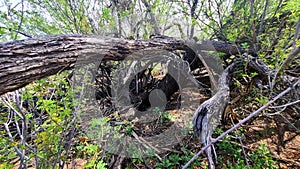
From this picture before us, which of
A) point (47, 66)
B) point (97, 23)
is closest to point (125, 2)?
point (97, 23)

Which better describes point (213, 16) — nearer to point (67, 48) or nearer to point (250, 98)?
point (250, 98)

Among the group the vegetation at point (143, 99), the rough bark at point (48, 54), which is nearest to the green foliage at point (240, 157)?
the vegetation at point (143, 99)

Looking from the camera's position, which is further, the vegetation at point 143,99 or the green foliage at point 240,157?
the green foliage at point 240,157

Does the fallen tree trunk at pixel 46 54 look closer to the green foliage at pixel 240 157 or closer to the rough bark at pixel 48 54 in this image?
the rough bark at pixel 48 54

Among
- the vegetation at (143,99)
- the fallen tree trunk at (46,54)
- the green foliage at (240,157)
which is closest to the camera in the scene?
the fallen tree trunk at (46,54)

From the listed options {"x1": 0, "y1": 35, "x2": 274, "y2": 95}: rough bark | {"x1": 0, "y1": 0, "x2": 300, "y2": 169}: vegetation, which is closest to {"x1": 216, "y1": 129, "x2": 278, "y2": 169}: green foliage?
{"x1": 0, "y1": 0, "x2": 300, "y2": 169}: vegetation

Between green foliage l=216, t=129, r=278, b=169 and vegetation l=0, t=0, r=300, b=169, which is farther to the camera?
green foliage l=216, t=129, r=278, b=169

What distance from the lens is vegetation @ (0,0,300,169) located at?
1309 millimetres

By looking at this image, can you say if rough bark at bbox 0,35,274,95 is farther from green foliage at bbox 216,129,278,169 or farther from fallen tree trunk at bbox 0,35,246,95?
green foliage at bbox 216,129,278,169

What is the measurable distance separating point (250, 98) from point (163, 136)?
4.10 feet

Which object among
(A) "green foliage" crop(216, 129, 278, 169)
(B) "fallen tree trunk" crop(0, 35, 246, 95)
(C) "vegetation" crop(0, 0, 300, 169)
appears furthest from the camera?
(A) "green foliage" crop(216, 129, 278, 169)

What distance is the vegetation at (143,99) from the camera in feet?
4.29

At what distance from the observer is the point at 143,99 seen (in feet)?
10.0

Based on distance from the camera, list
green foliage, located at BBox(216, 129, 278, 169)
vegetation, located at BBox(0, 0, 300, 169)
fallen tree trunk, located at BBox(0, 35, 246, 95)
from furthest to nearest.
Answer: green foliage, located at BBox(216, 129, 278, 169), vegetation, located at BBox(0, 0, 300, 169), fallen tree trunk, located at BBox(0, 35, 246, 95)
